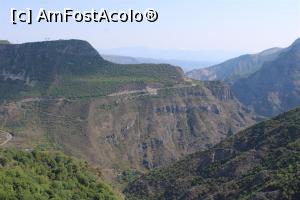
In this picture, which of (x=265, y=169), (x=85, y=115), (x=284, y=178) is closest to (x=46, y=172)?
(x=284, y=178)

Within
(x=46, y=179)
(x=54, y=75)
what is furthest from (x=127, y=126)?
(x=46, y=179)

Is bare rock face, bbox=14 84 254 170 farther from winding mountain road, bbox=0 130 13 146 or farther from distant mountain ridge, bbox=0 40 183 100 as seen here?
winding mountain road, bbox=0 130 13 146

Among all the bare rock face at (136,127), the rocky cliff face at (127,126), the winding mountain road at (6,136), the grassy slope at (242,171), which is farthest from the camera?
the bare rock face at (136,127)

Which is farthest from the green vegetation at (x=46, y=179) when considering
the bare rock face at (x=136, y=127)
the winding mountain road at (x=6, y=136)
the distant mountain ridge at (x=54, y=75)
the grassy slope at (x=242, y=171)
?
the distant mountain ridge at (x=54, y=75)

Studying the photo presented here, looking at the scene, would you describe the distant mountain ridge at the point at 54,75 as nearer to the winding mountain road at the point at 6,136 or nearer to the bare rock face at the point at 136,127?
the bare rock face at the point at 136,127

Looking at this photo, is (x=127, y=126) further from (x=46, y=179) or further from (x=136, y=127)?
(x=46, y=179)

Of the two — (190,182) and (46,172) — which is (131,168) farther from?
(46,172)

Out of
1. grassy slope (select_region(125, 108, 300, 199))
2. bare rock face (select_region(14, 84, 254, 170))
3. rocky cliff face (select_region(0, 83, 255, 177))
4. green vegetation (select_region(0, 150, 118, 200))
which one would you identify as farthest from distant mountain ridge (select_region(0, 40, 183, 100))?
green vegetation (select_region(0, 150, 118, 200))
